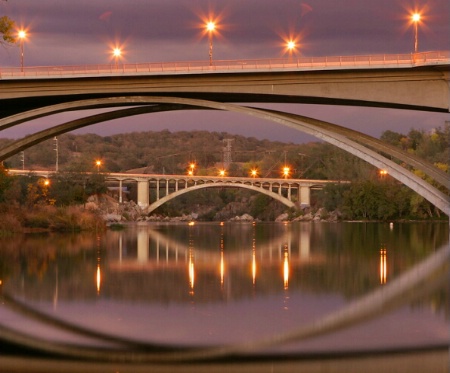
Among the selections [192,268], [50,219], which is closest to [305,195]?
[50,219]

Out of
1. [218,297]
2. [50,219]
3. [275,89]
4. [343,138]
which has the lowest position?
[218,297]

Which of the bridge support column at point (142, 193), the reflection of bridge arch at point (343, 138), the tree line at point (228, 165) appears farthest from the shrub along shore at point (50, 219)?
the bridge support column at point (142, 193)

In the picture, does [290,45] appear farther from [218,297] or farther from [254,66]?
[218,297]

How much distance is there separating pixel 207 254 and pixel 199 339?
16.3 meters

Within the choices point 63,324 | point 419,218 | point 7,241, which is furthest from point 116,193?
point 63,324

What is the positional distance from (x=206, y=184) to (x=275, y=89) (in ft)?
150

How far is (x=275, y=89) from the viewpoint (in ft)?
99.3

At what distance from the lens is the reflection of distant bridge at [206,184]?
7450cm

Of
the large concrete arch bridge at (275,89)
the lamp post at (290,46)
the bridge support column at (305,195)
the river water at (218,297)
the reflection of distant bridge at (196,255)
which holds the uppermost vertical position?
the lamp post at (290,46)

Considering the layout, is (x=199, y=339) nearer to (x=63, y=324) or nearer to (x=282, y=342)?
(x=282, y=342)

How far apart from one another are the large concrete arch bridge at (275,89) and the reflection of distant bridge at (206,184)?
126 ft

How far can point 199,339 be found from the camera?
12984mm

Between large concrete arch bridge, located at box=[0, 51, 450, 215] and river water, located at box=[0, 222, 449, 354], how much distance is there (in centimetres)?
378

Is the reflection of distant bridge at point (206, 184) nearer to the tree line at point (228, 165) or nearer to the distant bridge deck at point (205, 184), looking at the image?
the distant bridge deck at point (205, 184)
